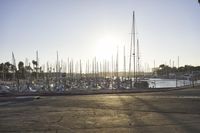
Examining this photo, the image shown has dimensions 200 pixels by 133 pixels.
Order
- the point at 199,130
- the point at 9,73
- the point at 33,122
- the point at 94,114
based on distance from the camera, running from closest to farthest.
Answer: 1. the point at 199,130
2. the point at 33,122
3. the point at 94,114
4. the point at 9,73

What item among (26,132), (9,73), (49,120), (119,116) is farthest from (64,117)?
(9,73)

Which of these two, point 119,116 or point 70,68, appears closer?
point 119,116

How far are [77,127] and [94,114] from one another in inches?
149

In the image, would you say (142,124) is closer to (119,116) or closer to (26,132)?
(119,116)

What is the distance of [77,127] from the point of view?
13172 millimetres

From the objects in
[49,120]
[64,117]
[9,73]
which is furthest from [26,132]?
[9,73]

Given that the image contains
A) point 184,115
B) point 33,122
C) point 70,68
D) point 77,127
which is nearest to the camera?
point 77,127

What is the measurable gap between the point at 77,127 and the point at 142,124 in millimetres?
2317

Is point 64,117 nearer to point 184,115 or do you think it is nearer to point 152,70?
point 184,115

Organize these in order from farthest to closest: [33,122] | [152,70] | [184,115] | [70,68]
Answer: [152,70], [70,68], [184,115], [33,122]

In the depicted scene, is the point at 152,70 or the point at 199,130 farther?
the point at 152,70

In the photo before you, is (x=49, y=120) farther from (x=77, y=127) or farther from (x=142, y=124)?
(x=142, y=124)

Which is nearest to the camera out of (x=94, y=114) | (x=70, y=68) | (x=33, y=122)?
(x=33, y=122)

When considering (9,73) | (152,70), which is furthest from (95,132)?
(152,70)
